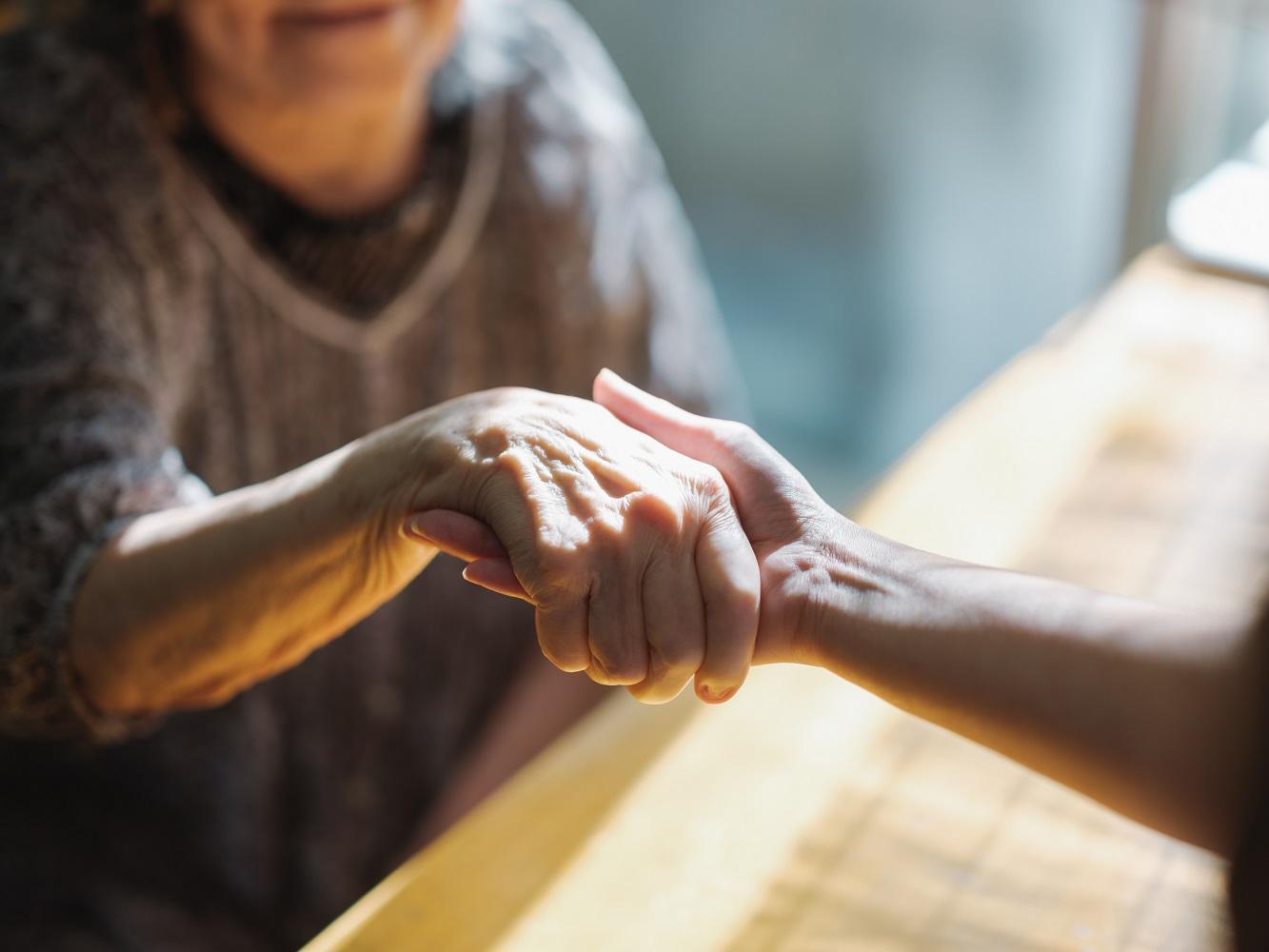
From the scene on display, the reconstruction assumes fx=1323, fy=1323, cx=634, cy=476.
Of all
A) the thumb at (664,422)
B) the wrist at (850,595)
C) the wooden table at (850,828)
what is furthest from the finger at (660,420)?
the wooden table at (850,828)

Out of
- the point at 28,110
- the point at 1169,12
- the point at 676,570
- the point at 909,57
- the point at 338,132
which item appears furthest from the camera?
the point at 909,57

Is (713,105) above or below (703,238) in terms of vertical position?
above

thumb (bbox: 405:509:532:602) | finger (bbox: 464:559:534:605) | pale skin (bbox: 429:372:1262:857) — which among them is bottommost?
pale skin (bbox: 429:372:1262:857)

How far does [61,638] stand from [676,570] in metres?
0.44

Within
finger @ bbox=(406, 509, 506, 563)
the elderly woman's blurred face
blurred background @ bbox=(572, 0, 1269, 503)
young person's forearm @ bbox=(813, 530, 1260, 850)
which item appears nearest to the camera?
young person's forearm @ bbox=(813, 530, 1260, 850)

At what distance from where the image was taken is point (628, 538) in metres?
0.76

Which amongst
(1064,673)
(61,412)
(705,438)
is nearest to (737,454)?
(705,438)

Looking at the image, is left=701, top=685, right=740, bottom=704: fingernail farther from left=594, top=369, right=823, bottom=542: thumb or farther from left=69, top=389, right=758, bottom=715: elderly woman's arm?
left=594, top=369, right=823, bottom=542: thumb

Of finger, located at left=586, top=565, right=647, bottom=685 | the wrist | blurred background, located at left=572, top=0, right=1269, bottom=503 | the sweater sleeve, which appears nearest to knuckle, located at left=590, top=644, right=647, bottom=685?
finger, located at left=586, top=565, right=647, bottom=685

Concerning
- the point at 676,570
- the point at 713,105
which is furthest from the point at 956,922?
the point at 713,105

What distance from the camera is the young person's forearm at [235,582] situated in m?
0.84

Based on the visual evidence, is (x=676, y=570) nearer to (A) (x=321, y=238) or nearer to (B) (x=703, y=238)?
(A) (x=321, y=238)

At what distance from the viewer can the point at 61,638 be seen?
899mm

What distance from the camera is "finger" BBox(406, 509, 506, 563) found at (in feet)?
2.54
